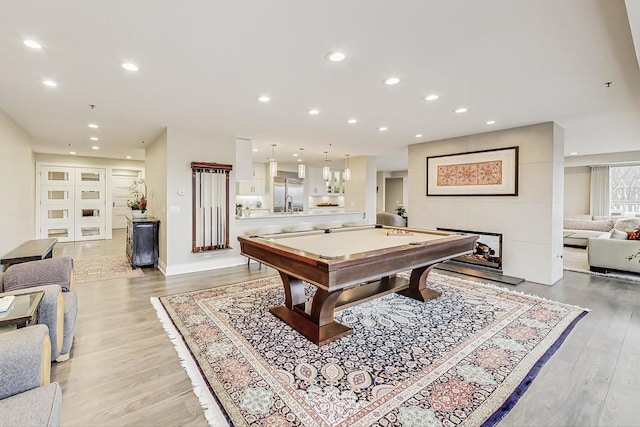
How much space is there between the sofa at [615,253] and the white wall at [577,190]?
4.25 meters

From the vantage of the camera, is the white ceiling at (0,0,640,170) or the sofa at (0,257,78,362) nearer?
the white ceiling at (0,0,640,170)

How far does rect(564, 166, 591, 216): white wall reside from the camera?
8.73m

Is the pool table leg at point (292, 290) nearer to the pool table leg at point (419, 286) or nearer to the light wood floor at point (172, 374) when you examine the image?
the light wood floor at point (172, 374)

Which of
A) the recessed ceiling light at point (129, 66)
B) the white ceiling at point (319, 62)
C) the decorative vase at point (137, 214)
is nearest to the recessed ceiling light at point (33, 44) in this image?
the white ceiling at point (319, 62)

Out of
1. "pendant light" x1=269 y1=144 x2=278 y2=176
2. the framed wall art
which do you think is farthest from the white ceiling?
"pendant light" x1=269 y1=144 x2=278 y2=176

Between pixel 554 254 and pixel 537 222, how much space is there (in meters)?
0.57

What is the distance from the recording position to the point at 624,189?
834cm

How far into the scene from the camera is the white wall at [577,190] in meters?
8.73

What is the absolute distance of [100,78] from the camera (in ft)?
9.76

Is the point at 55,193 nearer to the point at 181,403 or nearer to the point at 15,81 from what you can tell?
the point at 15,81

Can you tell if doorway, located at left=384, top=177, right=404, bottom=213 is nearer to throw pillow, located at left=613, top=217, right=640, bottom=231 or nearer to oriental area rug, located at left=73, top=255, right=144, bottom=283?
throw pillow, located at left=613, top=217, right=640, bottom=231

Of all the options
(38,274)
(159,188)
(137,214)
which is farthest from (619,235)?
(137,214)

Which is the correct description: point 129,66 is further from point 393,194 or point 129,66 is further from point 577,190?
point 393,194

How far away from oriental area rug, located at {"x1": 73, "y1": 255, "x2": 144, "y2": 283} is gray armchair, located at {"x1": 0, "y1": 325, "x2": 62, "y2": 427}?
3.76 meters
